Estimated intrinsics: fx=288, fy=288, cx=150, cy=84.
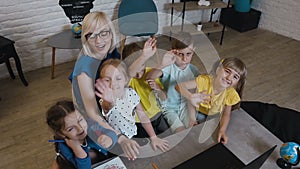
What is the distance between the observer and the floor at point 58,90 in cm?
217

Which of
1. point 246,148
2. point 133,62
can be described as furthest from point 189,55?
point 246,148

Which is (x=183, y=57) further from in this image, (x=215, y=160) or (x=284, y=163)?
(x=284, y=163)

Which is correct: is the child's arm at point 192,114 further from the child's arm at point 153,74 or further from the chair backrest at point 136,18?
the chair backrest at point 136,18

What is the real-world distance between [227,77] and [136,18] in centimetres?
181

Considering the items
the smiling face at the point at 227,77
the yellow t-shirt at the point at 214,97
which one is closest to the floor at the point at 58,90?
the yellow t-shirt at the point at 214,97

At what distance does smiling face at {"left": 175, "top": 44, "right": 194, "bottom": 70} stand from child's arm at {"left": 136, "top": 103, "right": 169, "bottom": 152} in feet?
1.18

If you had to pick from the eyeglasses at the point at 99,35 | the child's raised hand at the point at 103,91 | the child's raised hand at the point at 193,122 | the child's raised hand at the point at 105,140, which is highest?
the eyeglasses at the point at 99,35

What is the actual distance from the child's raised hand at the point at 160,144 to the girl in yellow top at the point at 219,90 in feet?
0.87

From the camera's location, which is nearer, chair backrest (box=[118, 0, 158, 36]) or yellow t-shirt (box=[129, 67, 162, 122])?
yellow t-shirt (box=[129, 67, 162, 122])

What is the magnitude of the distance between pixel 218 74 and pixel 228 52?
7.24ft

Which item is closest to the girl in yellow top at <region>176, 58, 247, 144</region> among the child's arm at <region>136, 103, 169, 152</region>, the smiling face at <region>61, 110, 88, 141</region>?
the child's arm at <region>136, 103, 169, 152</region>

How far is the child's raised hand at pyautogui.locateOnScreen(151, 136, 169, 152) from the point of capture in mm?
1273

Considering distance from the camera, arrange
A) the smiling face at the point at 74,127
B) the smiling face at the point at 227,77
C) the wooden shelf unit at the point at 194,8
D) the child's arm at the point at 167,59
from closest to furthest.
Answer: the smiling face at the point at 74,127 → the smiling face at the point at 227,77 → the child's arm at the point at 167,59 → the wooden shelf unit at the point at 194,8

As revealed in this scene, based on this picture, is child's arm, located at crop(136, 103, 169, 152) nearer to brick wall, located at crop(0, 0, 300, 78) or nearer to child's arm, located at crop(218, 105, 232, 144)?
child's arm, located at crop(218, 105, 232, 144)
